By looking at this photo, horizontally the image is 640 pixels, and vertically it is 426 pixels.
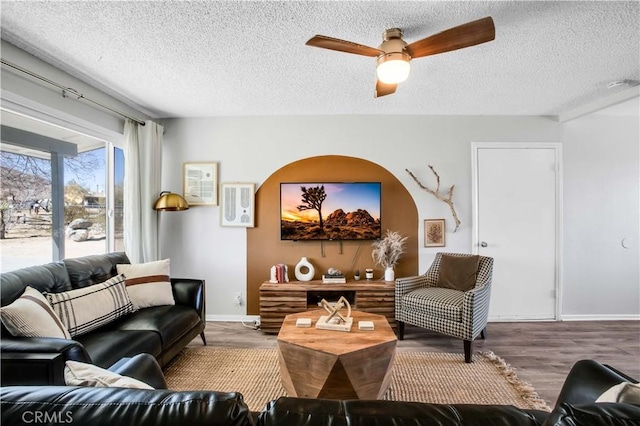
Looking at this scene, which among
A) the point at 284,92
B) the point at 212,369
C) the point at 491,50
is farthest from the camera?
the point at 284,92

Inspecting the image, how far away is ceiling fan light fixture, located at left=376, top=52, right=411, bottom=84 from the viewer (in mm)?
1710

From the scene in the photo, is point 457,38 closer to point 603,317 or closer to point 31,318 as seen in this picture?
point 31,318

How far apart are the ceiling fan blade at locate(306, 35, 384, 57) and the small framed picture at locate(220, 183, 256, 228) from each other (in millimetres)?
2156

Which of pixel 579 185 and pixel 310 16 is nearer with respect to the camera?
pixel 310 16

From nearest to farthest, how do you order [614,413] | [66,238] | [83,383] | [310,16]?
1. [614,413]
2. [83,383]
3. [310,16]
4. [66,238]

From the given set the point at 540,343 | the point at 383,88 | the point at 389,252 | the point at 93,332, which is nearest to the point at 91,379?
the point at 93,332

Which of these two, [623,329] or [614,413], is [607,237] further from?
[614,413]

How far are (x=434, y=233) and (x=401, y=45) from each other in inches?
92.6

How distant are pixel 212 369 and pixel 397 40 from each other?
2814mm

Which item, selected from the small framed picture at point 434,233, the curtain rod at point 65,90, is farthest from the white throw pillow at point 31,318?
the small framed picture at point 434,233

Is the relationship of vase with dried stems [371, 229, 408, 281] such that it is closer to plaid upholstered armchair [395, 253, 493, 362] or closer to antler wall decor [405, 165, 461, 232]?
plaid upholstered armchair [395, 253, 493, 362]

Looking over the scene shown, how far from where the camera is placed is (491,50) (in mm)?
2041

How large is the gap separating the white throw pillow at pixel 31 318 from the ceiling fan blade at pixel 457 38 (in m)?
2.60

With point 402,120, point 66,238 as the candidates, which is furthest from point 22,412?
point 402,120
